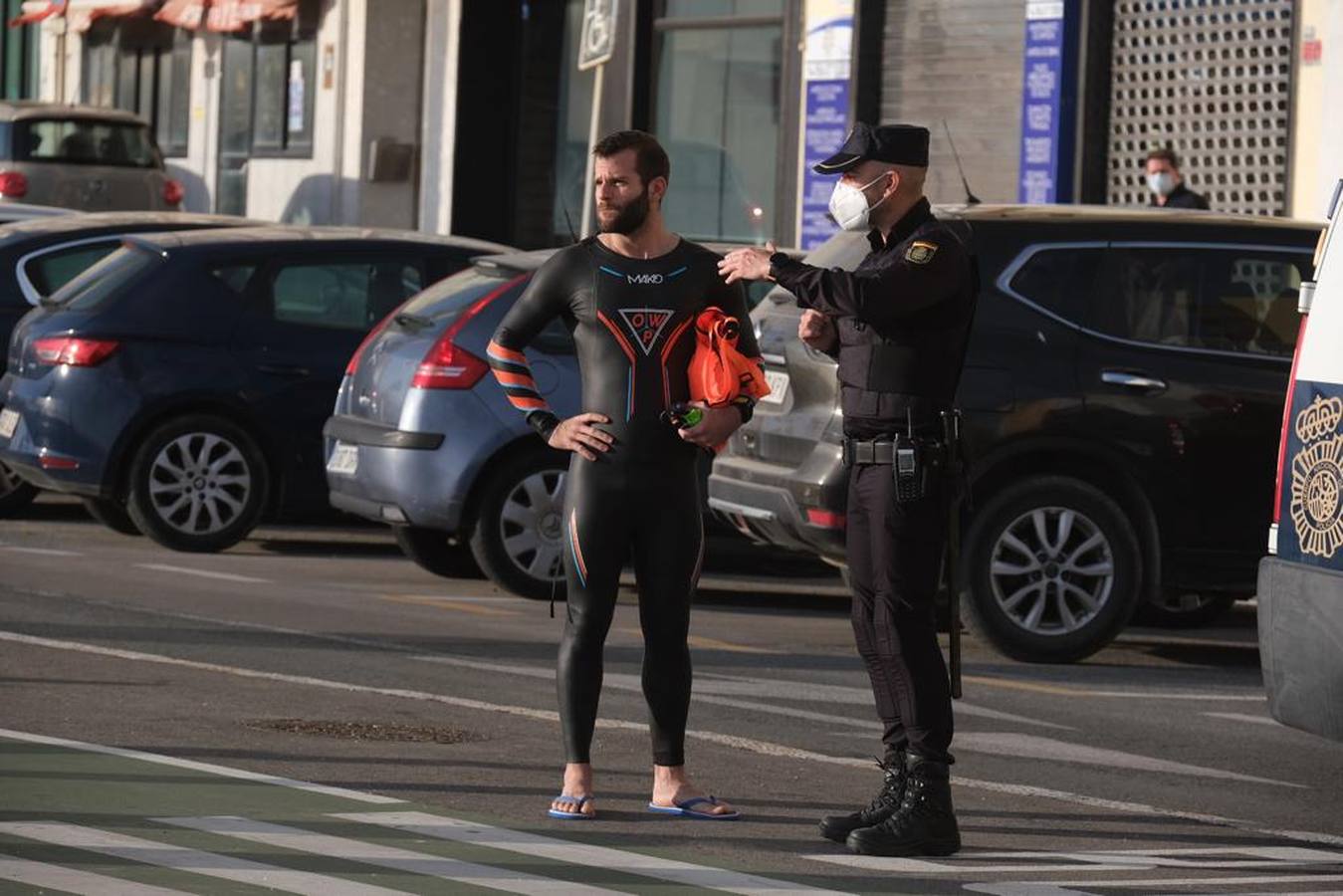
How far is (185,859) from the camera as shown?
680 centimetres

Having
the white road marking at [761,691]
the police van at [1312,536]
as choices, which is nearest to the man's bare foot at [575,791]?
the police van at [1312,536]

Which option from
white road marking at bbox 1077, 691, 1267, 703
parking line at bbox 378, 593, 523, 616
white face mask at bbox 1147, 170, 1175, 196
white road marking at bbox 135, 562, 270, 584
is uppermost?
white face mask at bbox 1147, 170, 1175, 196

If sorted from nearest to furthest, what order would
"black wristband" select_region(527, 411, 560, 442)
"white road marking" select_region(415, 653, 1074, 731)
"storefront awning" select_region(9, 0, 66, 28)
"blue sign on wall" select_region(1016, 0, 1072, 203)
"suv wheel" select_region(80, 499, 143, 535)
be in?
"black wristband" select_region(527, 411, 560, 442) < "white road marking" select_region(415, 653, 1074, 731) < "suv wheel" select_region(80, 499, 143, 535) < "blue sign on wall" select_region(1016, 0, 1072, 203) < "storefront awning" select_region(9, 0, 66, 28)

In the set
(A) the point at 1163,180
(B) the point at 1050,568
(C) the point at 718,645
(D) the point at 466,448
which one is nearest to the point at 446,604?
(D) the point at 466,448

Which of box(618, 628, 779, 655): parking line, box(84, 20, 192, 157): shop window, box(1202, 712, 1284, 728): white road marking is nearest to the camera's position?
box(1202, 712, 1284, 728): white road marking

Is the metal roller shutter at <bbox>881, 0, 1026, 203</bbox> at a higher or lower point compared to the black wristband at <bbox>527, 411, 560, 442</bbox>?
higher

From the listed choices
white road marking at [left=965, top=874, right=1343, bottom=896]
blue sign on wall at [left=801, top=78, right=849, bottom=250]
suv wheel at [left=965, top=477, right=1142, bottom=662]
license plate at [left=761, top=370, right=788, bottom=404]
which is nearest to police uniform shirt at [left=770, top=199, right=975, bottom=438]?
white road marking at [left=965, top=874, right=1343, bottom=896]

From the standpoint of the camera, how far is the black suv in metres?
11.8

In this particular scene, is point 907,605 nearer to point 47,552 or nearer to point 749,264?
point 749,264

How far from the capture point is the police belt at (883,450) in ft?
24.5

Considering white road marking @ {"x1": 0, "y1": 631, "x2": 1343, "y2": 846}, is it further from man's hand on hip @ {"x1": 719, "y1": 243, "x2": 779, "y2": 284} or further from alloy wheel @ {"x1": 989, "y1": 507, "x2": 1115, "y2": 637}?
alloy wheel @ {"x1": 989, "y1": 507, "x2": 1115, "y2": 637}

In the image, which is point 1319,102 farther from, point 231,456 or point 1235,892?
point 1235,892

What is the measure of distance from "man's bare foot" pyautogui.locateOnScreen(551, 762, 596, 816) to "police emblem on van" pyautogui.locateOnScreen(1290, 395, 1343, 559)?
194 cm

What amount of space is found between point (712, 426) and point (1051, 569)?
4.46 metres
